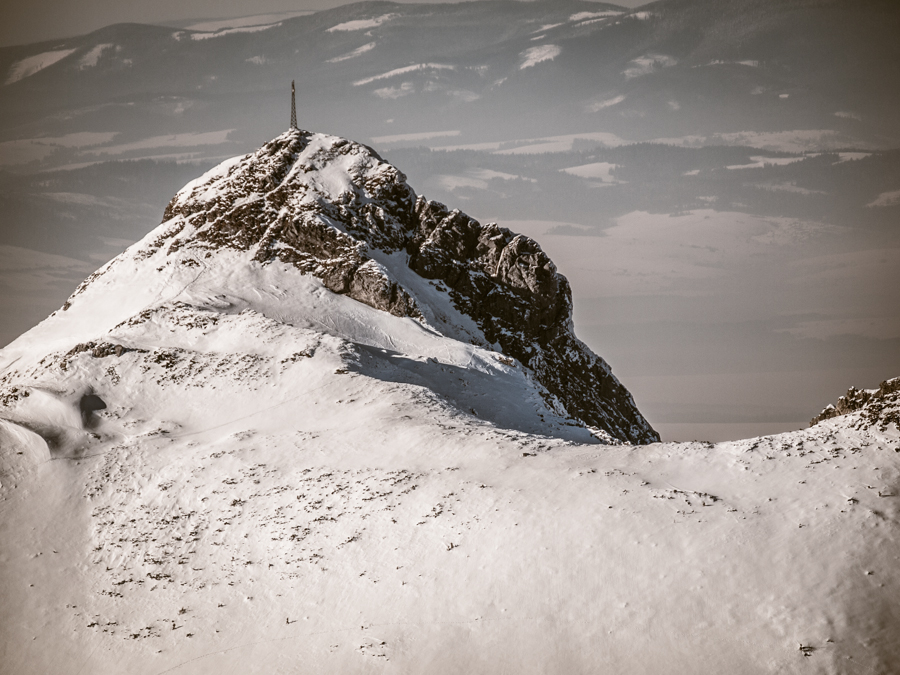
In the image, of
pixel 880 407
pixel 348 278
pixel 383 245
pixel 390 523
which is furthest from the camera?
pixel 383 245

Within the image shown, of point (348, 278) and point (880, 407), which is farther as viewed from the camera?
point (348, 278)

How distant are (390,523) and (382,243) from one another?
41084 millimetres

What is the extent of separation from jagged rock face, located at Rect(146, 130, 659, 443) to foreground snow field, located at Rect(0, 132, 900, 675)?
12603 millimetres

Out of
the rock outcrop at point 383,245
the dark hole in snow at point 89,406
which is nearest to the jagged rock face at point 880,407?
the rock outcrop at point 383,245

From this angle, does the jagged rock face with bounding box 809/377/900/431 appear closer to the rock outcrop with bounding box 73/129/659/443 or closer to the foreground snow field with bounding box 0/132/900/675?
the foreground snow field with bounding box 0/132/900/675

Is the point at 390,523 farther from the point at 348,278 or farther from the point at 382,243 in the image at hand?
the point at 382,243

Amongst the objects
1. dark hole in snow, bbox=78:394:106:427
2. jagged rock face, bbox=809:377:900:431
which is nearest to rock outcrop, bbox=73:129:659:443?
dark hole in snow, bbox=78:394:106:427

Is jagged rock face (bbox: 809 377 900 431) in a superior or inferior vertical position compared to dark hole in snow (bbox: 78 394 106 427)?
superior

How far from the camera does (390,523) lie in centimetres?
3644

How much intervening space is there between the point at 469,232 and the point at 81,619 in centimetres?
5085

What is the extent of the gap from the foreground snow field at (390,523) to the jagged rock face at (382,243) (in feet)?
41.3

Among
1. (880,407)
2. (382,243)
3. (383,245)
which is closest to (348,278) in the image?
(383,245)

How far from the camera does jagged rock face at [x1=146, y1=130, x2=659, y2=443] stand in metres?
71.1

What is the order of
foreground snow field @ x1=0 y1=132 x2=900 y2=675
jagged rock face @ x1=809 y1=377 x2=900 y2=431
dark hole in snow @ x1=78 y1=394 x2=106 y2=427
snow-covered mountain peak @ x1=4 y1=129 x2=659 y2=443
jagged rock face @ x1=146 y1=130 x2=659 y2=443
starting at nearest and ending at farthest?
foreground snow field @ x1=0 y1=132 x2=900 y2=675
jagged rock face @ x1=809 y1=377 x2=900 y2=431
dark hole in snow @ x1=78 y1=394 x2=106 y2=427
snow-covered mountain peak @ x1=4 y1=129 x2=659 y2=443
jagged rock face @ x1=146 y1=130 x2=659 y2=443
